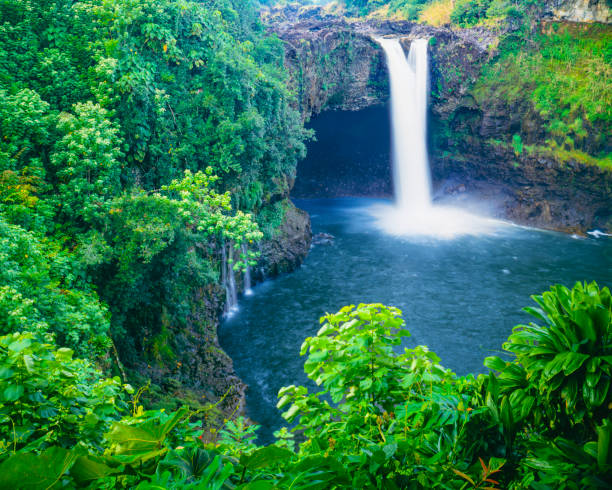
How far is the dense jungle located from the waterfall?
0.50 ft

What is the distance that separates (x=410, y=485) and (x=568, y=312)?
4.92 ft

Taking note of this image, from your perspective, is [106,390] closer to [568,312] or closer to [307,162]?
[568,312]

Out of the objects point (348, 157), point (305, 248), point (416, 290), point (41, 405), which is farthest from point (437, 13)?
point (41, 405)

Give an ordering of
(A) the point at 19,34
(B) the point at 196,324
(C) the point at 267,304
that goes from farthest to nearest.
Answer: (C) the point at 267,304
(B) the point at 196,324
(A) the point at 19,34

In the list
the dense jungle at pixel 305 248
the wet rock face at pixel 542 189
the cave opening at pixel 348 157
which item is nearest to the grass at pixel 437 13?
the dense jungle at pixel 305 248

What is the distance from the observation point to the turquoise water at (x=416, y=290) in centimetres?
1242

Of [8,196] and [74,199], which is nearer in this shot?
[8,196]

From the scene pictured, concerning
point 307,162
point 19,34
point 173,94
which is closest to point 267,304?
point 173,94

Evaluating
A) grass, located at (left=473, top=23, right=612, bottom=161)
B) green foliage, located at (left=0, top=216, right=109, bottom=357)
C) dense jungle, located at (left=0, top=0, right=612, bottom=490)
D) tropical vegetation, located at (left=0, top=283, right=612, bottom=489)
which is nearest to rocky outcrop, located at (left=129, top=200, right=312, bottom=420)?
dense jungle, located at (left=0, top=0, right=612, bottom=490)

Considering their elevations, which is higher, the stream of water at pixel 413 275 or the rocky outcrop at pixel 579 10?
the rocky outcrop at pixel 579 10

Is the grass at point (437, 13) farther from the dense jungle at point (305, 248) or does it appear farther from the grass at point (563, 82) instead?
the grass at point (563, 82)

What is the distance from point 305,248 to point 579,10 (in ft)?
69.4

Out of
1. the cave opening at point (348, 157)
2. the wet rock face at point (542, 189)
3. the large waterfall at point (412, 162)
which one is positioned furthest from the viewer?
the cave opening at point (348, 157)

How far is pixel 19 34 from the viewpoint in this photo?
1016 centimetres
